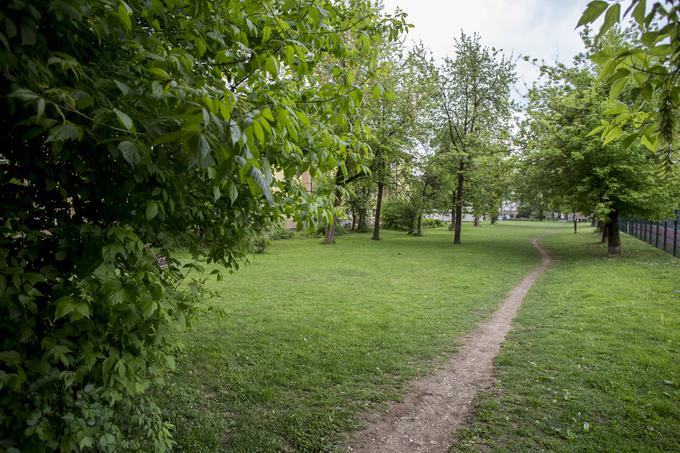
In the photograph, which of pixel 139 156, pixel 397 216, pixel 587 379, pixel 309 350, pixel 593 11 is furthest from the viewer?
pixel 397 216

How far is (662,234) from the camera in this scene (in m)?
18.6

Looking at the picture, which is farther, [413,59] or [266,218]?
[413,59]

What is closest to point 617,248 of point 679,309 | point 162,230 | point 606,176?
point 606,176

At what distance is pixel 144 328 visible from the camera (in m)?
2.81

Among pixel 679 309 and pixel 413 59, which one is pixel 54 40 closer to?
pixel 679 309

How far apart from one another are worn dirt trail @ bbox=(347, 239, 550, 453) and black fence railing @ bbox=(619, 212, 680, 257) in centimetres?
1368

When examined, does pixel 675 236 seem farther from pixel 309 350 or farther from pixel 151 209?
pixel 151 209

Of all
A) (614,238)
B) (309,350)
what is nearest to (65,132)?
(309,350)

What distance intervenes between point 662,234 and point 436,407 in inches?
764

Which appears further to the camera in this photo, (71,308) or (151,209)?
(151,209)

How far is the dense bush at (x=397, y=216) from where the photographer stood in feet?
130

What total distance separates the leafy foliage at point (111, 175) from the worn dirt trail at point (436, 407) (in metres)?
2.08

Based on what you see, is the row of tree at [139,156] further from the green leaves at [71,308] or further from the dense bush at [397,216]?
the dense bush at [397,216]

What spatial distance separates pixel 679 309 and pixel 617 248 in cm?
1043
